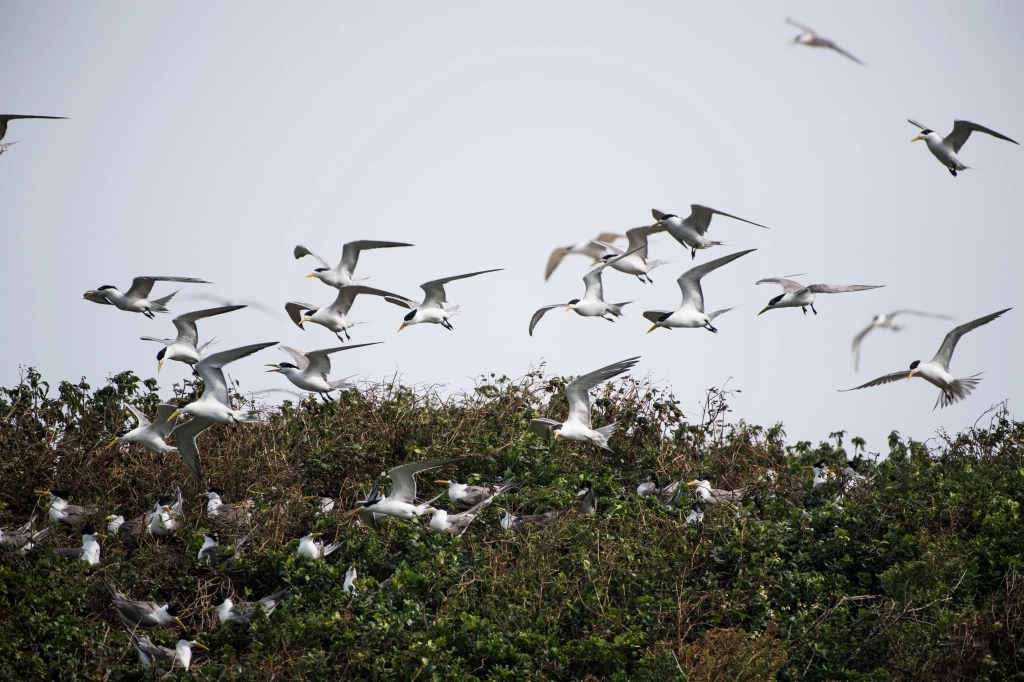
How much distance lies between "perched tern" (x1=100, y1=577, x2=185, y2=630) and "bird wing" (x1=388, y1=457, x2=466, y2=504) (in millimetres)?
2675

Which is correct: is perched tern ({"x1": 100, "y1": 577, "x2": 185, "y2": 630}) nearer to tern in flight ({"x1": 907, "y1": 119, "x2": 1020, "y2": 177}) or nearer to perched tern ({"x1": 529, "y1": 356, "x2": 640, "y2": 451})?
perched tern ({"x1": 529, "y1": 356, "x2": 640, "y2": 451})

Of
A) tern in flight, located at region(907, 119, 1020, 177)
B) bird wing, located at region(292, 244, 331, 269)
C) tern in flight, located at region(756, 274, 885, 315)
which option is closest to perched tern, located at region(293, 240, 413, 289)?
bird wing, located at region(292, 244, 331, 269)

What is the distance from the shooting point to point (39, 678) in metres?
9.95

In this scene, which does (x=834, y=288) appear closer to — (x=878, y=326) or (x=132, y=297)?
(x=878, y=326)

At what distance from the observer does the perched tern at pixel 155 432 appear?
504 inches

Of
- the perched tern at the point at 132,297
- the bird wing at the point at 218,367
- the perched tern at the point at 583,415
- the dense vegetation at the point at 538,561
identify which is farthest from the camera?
the perched tern at the point at 132,297

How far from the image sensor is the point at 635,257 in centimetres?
1587

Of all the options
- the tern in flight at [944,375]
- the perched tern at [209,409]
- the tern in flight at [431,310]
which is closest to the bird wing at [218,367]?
the perched tern at [209,409]

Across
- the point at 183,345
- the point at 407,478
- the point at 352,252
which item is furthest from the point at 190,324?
the point at 407,478

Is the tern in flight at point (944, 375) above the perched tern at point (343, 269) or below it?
above

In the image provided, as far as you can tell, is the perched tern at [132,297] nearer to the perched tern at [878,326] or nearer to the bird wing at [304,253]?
the bird wing at [304,253]

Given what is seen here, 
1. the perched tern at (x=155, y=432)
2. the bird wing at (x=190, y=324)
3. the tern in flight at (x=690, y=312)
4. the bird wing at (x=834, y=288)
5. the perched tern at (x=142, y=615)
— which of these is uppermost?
the bird wing at (x=834, y=288)

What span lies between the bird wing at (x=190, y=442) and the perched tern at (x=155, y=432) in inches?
6.3

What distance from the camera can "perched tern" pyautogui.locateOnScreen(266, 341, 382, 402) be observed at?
13.6m
